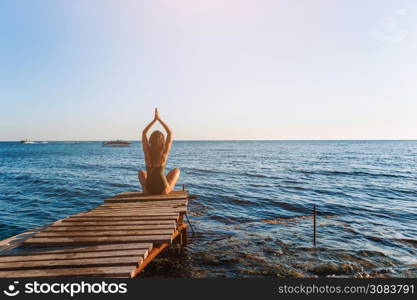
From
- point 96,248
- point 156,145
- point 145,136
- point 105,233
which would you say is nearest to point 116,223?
point 105,233

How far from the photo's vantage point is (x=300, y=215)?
13.5 metres

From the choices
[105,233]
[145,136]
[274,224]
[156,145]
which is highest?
[145,136]

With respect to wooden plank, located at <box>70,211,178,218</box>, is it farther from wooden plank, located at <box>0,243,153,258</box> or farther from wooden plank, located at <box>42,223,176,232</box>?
wooden plank, located at <box>0,243,153,258</box>

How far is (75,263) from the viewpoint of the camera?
4035 mm

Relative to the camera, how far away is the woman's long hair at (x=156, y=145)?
854cm

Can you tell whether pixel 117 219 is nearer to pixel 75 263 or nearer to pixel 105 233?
pixel 105 233

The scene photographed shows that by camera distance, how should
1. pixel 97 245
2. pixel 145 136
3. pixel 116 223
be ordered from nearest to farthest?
pixel 97 245
pixel 116 223
pixel 145 136

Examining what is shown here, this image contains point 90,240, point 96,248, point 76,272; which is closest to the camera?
point 76,272

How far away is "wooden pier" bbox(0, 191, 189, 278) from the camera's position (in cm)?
390

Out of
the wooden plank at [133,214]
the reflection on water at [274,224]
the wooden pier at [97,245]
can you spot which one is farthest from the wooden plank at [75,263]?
the reflection on water at [274,224]

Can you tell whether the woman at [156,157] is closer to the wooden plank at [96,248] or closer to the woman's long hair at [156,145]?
the woman's long hair at [156,145]

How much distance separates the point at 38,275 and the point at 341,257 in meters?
8.75

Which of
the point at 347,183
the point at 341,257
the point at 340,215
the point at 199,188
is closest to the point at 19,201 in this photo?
the point at 199,188

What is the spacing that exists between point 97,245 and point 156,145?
14.6 feet
